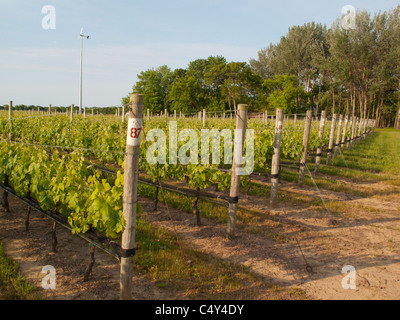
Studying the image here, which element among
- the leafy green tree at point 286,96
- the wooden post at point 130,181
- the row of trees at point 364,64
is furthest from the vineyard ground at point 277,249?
the leafy green tree at point 286,96

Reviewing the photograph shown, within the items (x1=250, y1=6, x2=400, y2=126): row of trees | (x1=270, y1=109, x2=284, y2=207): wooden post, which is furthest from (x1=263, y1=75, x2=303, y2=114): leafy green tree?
(x1=270, y1=109, x2=284, y2=207): wooden post

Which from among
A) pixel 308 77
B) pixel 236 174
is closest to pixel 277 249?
pixel 236 174

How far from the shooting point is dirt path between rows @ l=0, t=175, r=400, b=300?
4.06 meters

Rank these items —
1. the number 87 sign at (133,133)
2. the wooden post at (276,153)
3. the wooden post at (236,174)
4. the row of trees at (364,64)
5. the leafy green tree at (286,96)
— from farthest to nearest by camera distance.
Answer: the leafy green tree at (286,96), the row of trees at (364,64), the wooden post at (276,153), the wooden post at (236,174), the number 87 sign at (133,133)

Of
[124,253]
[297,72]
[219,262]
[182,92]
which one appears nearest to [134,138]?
[124,253]

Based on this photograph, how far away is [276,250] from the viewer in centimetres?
521

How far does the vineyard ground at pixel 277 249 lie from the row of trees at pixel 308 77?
30.2m

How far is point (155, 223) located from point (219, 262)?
6.17 ft

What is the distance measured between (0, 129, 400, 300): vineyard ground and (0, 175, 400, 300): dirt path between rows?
0.04 feet

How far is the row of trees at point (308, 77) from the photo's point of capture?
42094 mm

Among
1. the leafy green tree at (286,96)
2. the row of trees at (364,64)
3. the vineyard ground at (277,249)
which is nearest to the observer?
the vineyard ground at (277,249)

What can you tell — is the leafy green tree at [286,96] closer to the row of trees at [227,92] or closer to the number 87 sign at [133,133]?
the row of trees at [227,92]

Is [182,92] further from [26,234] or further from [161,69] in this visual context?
[26,234]

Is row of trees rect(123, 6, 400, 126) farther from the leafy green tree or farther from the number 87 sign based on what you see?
the number 87 sign
